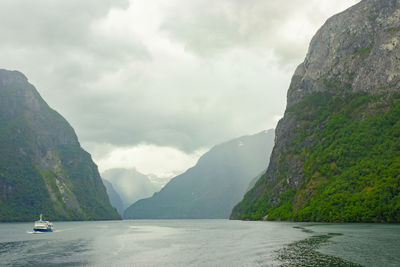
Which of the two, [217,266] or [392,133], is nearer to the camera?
[217,266]

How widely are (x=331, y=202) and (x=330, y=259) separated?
137m

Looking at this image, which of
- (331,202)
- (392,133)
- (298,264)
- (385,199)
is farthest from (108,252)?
(392,133)

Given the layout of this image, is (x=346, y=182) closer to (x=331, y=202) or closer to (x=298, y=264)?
(x=331, y=202)

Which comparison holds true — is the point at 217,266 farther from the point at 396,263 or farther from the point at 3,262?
the point at 3,262

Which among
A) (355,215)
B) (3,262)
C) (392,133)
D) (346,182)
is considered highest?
(392,133)

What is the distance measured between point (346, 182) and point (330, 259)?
14684 centimetres

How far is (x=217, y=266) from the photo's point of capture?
55.4 m

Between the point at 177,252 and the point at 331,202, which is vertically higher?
the point at 331,202

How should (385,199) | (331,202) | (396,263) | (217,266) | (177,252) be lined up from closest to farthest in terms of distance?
(396,263) → (217,266) → (177,252) → (385,199) → (331,202)

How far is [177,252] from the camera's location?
75625 mm

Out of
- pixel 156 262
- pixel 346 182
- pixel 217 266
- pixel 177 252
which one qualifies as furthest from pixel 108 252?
pixel 346 182

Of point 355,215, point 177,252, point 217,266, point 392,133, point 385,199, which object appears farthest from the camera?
point 392,133

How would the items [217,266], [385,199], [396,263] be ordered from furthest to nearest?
1. [385,199]
2. [217,266]
3. [396,263]

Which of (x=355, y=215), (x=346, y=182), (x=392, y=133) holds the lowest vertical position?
(x=355, y=215)
